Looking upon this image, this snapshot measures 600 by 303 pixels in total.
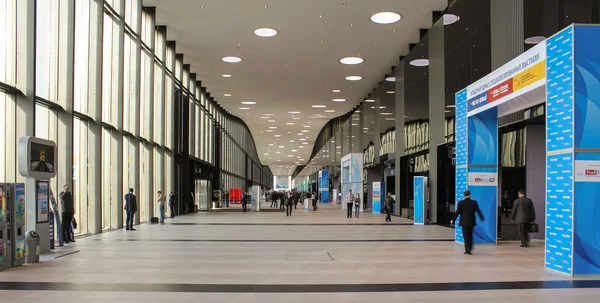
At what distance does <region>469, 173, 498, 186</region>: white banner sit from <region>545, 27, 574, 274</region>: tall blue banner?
13.0ft

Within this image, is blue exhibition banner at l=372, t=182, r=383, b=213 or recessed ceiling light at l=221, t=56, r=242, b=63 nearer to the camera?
recessed ceiling light at l=221, t=56, r=242, b=63

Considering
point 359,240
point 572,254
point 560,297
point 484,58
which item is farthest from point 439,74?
point 560,297

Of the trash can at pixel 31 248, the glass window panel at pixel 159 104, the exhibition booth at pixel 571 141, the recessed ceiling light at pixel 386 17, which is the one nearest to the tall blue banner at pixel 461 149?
the exhibition booth at pixel 571 141

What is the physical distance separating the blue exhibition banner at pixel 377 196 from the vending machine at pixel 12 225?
21.9 meters

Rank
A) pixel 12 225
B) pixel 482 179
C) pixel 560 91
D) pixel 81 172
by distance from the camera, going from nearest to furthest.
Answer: pixel 560 91
pixel 12 225
pixel 482 179
pixel 81 172

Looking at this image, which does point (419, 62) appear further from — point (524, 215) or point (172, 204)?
point (172, 204)

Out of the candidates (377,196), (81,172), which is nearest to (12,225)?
(81,172)

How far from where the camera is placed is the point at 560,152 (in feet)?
28.4

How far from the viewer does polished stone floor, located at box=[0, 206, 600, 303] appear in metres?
6.83

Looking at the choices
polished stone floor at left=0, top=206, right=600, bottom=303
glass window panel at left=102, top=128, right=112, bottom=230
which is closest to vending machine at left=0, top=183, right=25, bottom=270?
polished stone floor at left=0, top=206, right=600, bottom=303

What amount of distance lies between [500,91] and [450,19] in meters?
7.86

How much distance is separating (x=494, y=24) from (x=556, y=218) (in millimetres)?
7714

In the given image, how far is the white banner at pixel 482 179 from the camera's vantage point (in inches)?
511

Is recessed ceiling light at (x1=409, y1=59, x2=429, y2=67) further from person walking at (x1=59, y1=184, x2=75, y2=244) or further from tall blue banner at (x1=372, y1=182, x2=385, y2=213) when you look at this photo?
person walking at (x1=59, y1=184, x2=75, y2=244)
